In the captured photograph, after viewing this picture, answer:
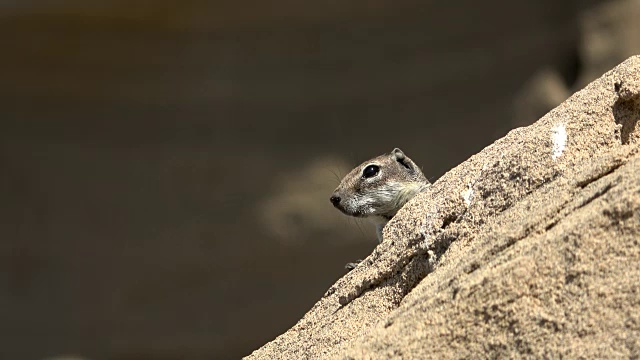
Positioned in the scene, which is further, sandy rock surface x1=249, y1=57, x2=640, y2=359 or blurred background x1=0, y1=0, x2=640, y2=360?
blurred background x1=0, y1=0, x2=640, y2=360

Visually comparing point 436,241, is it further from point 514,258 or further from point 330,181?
point 330,181

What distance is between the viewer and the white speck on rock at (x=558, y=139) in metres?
3.17

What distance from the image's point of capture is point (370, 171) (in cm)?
729

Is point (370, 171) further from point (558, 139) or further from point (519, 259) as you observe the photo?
point (519, 259)

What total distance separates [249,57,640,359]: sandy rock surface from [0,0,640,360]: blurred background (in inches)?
259

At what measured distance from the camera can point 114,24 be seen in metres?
10.4

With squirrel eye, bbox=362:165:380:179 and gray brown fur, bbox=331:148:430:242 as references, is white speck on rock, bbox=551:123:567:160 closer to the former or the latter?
gray brown fur, bbox=331:148:430:242

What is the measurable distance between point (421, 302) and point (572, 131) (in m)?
0.84

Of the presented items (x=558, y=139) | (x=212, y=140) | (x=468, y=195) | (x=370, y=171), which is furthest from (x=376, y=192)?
(x=558, y=139)

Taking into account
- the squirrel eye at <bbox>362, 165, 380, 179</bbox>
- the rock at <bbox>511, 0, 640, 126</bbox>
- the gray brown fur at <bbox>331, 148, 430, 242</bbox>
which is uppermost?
the rock at <bbox>511, 0, 640, 126</bbox>

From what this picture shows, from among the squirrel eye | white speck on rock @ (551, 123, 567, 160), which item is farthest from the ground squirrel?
white speck on rock @ (551, 123, 567, 160)

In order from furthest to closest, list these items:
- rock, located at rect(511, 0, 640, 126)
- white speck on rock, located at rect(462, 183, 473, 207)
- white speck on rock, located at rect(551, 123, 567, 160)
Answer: rock, located at rect(511, 0, 640, 126), white speck on rock, located at rect(462, 183, 473, 207), white speck on rock, located at rect(551, 123, 567, 160)

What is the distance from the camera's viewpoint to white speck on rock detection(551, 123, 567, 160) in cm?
317

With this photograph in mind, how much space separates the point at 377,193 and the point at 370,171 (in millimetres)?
172
